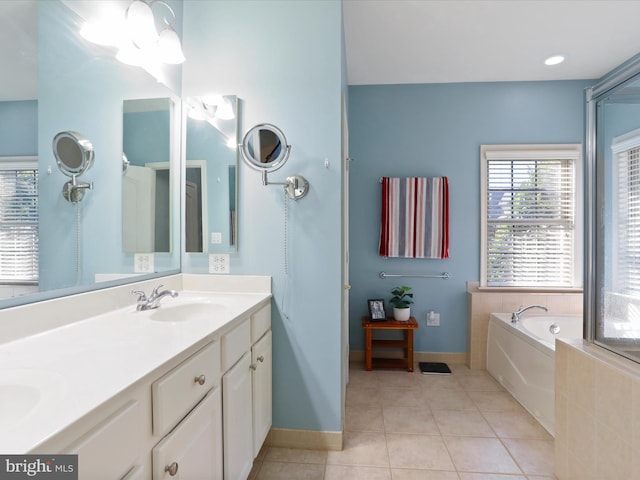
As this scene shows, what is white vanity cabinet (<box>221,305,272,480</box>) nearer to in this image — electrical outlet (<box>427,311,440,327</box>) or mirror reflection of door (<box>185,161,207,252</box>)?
mirror reflection of door (<box>185,161,207,252</box>)

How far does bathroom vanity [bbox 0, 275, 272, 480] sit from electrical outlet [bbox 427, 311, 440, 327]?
2.04 m

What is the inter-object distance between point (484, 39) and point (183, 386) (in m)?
3.00

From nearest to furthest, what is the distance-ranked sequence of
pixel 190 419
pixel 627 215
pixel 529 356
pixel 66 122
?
1. pixel 190 419
2. pixel 66 122
3. pixel 627 215
4. pixel 529 356

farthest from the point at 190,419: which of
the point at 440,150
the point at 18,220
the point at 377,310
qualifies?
the point at 440,150

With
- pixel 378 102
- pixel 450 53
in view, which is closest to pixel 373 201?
pixel 378 102

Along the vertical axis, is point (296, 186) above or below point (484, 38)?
below

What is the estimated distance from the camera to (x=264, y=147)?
6.13 ft

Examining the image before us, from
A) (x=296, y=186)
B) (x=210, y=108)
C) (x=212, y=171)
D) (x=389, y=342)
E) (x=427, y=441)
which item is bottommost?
(x=427, y=441)

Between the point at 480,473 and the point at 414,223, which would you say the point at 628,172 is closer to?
the point at 480,473

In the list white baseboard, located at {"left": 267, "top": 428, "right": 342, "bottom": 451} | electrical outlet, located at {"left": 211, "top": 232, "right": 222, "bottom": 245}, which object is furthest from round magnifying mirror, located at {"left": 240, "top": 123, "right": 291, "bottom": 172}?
white baseboard, located at {"left": 267, "top": 428, "right": 342, "bottom": 451}

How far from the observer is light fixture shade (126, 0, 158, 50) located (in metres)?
1.54

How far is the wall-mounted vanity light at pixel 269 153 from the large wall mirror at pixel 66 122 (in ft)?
1.87

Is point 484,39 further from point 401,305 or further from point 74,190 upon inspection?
point 74,190

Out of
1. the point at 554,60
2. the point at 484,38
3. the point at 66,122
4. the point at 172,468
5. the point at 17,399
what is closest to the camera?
the point at 17,399
